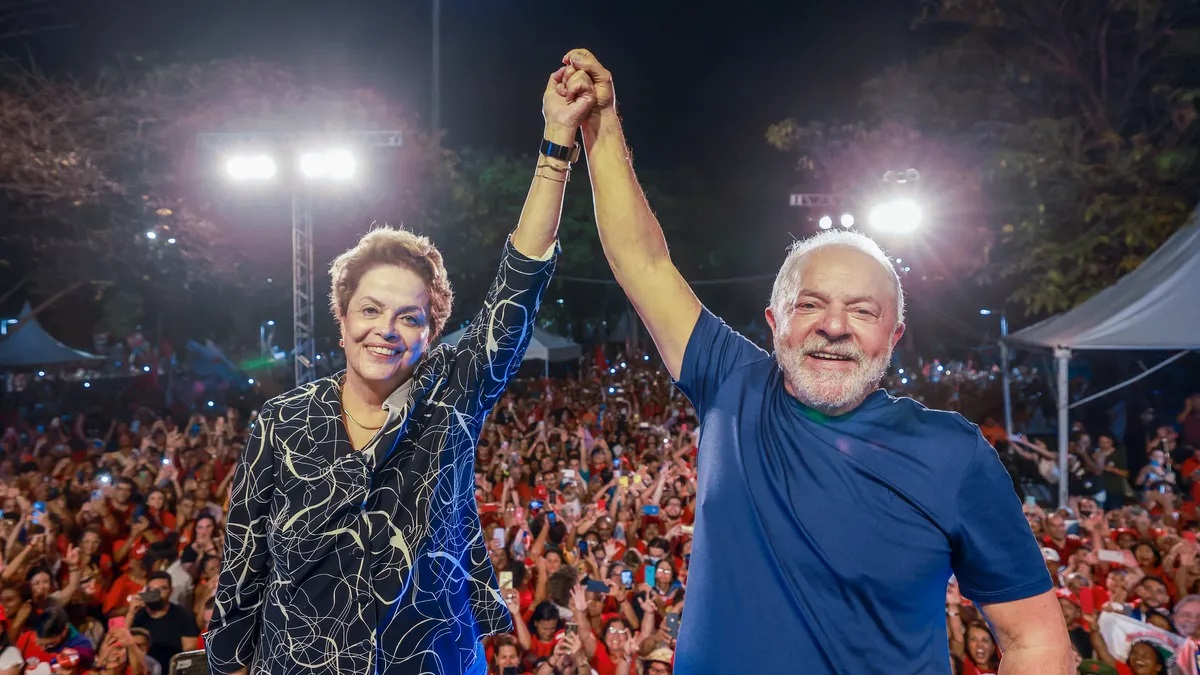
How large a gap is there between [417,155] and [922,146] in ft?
32.9

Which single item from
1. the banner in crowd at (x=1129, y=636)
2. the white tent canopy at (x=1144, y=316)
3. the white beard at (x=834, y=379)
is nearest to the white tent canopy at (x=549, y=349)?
the white tent canopy at (x=1144, y=316)

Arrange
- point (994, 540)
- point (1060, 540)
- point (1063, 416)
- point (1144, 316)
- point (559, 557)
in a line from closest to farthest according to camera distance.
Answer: point (994, 540) → point (559, 557) → point (1060, 540) → point (1144, 316) → point (1063, 416)

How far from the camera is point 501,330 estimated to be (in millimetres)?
1967

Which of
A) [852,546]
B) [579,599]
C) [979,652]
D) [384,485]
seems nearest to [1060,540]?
[979,652]

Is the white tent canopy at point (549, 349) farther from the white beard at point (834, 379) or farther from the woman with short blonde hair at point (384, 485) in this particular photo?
the white beard at point (834, 379)

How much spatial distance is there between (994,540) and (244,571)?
1.50 m

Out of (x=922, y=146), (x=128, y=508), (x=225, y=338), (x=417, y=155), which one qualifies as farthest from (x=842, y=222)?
(x=225, y=338)

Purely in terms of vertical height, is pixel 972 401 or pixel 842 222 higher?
pixel 842 222

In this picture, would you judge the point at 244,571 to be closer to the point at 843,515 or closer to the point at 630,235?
the point at 630,235

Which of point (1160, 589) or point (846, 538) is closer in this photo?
point (846, 538)

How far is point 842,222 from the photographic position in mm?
15070

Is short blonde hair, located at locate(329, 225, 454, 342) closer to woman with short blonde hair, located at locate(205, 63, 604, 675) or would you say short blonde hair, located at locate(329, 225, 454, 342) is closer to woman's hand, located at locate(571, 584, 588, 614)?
woman with short blonde hair, located at locate(205, 63, 604, 675)

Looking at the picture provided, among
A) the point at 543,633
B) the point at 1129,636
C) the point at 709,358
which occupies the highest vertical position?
the point at 709,358

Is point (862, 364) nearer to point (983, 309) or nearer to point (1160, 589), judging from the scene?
point (1160, 589)
